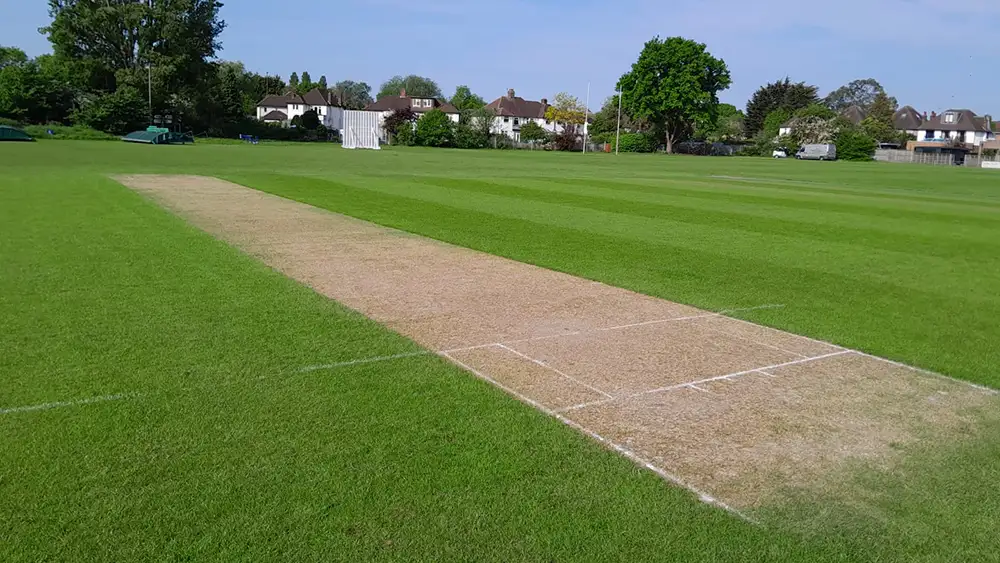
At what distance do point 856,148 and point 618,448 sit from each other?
3685 inches

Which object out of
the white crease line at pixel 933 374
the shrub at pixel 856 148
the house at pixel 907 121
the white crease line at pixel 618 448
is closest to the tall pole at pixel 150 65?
the shrub at pixel 856 148

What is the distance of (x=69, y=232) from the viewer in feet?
40.1

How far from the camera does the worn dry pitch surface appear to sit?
4656mm

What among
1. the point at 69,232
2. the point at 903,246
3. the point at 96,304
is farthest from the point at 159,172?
the point at 903,246

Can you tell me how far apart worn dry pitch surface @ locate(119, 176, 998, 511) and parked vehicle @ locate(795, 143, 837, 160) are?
8178cm

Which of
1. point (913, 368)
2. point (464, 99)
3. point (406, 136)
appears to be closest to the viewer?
point (913, 368)

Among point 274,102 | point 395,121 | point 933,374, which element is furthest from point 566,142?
point 933,374

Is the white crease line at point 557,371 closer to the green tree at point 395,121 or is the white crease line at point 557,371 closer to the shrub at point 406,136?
the shrub at point 406,136

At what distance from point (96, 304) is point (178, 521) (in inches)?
195

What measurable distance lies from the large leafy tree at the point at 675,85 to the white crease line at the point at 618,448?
9441 centimetres

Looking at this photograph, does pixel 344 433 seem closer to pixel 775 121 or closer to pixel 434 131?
pixel 434 131

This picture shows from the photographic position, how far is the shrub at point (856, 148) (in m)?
86.9

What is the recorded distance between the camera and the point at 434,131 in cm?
8331

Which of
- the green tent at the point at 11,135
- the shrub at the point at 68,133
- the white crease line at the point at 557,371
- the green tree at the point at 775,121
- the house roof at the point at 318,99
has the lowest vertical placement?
the white crease line at the point at 557,371
